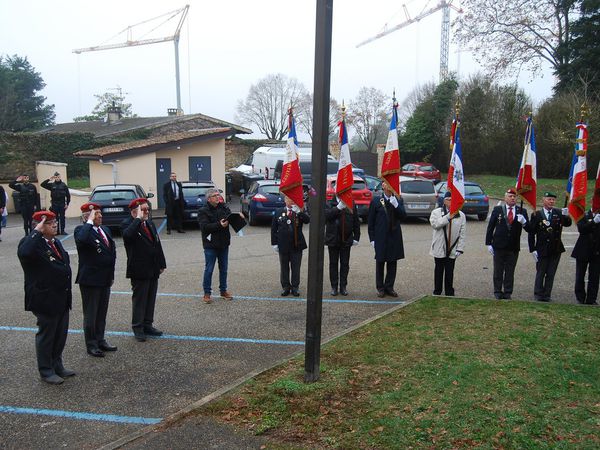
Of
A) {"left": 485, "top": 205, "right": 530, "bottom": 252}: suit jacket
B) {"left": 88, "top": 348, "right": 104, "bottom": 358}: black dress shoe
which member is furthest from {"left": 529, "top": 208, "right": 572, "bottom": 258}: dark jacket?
{"left": 88, "top": 348, "right": 104, "bottom": 358}: black dress shoe

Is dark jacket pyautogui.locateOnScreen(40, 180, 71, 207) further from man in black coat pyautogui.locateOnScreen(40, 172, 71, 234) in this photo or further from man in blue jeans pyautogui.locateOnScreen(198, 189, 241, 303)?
man in blue jeans pyautogui.locateOnScreen(198, 189, 241, 303)

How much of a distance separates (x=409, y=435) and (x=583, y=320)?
4.23 metres

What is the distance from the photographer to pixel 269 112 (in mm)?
73000

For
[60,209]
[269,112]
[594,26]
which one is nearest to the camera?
[60,209]

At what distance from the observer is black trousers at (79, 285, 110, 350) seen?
6941mm

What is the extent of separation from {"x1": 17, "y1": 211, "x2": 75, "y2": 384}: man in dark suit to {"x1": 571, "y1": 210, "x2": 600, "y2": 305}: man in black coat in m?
7.93

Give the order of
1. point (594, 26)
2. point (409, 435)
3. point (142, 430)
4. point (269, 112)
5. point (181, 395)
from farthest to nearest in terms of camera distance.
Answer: point (269, 112) → point (594, 26) → point (181, 395) → point (142, 430) → point (409, 435)

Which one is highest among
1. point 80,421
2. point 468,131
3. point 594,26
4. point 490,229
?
point 594,26

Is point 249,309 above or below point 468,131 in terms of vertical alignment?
below

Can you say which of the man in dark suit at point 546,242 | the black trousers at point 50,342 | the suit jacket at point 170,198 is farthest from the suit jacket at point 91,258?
the suit jacket at point 170,198

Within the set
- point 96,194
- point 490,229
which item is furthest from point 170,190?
point 490,229

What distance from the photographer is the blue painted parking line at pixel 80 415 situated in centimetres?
528

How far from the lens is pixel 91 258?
6.93 m

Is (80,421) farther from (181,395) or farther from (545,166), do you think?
(545,166)
